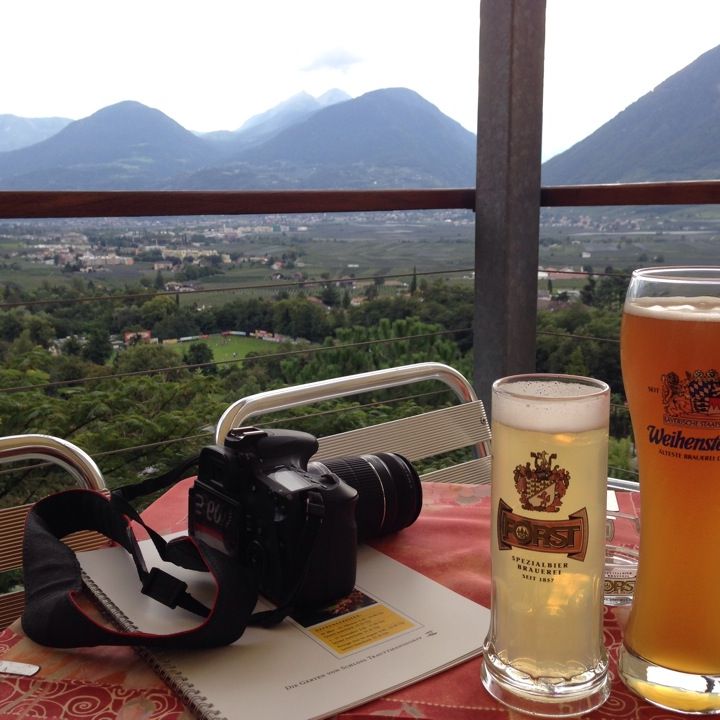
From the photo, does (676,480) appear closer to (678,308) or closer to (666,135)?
(678,308)

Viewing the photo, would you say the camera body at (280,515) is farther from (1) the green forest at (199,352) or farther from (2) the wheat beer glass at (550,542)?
(1) the green forest at (199,352)

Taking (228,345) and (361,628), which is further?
(228,345)

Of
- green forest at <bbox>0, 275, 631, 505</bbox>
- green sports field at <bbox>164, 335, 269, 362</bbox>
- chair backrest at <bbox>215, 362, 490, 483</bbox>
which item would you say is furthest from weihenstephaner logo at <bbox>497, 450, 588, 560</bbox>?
green sports field at <bbox>164, 335, 269, 362</bbox>

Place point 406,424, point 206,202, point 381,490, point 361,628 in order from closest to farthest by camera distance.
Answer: point 361,628, point 381,490, point 406,424, point 206,202

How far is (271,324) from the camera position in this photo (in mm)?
2895

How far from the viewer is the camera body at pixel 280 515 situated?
1.90ft

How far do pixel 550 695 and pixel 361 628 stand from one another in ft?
0.52

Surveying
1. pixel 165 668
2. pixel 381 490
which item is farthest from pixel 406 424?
pixel 165 668

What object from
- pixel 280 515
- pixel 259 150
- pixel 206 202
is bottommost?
pixel 280 515

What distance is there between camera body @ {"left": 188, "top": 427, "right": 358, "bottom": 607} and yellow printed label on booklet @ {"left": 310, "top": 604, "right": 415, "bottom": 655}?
0.10 ft

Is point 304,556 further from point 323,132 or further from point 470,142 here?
point 323,132

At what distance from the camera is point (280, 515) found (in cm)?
58

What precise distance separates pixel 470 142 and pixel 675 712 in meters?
2.10

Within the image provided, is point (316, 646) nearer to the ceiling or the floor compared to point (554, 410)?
nearer to the floor
